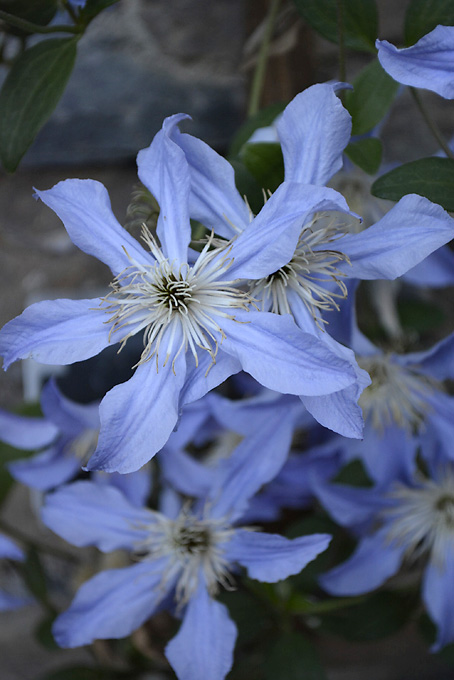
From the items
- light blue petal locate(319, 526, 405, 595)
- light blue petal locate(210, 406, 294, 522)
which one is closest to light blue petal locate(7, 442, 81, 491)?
light blue petal locate(210, 406, 294, 522)

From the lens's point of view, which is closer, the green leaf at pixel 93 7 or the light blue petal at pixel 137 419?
the light blue petal at pixel 137 419

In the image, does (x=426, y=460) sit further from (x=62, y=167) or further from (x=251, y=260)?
(x=62, y=167)

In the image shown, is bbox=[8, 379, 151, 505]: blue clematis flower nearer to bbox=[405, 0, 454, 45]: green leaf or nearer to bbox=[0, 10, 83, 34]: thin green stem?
bbox=[0, 10, 83, 34]: thin green stem

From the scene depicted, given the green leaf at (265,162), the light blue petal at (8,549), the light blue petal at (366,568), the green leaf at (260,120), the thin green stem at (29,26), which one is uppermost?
the thin green stem at (29,26)

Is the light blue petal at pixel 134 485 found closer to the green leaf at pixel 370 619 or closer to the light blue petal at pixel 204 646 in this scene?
the light blue petal at pixel 204 646

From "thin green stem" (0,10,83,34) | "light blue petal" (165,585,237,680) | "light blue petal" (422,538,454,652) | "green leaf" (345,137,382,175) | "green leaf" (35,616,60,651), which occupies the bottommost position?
"green leaf" (35,616,60,651)

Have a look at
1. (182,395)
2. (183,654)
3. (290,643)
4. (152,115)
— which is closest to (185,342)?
(182,395)

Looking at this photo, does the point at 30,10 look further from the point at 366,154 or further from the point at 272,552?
the point at 272,552

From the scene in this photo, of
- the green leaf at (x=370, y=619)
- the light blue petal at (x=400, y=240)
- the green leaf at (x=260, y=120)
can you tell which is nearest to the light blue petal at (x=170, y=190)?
the light blue petal at (x=400, y=240)
